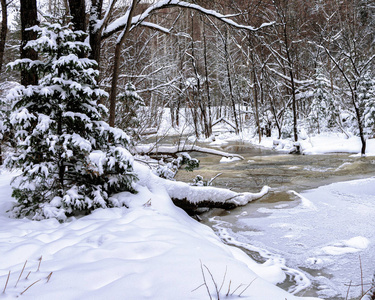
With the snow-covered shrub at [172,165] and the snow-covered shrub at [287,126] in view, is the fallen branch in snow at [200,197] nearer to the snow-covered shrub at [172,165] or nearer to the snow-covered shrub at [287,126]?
the snow-covered shrub at [172,165]

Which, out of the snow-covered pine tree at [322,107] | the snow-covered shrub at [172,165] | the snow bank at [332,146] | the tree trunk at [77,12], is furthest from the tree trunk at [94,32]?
the snow-covered pine tree at [322,107]

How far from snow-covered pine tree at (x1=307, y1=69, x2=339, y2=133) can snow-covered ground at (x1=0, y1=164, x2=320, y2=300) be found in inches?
752

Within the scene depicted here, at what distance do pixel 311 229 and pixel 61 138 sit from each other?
3.89 meters

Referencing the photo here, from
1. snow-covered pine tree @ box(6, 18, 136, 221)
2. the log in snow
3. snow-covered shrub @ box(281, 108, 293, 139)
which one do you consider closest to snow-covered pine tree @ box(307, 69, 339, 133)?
snow-covered shrub @ box(281, 108, 293, 139)

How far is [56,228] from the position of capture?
3.45m

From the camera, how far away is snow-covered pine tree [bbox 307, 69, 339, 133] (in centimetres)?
2044

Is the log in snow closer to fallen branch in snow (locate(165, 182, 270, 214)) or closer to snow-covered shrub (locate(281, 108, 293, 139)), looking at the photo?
fallen branch in snow (locate(165, 182, 270, 214))

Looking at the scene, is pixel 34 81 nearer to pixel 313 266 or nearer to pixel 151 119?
pixel 151 119

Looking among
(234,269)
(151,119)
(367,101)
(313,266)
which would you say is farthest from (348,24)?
(234,269)

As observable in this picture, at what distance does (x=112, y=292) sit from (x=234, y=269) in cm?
99

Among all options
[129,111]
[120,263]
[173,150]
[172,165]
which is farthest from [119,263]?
[129,111]

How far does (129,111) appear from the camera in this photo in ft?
29.8

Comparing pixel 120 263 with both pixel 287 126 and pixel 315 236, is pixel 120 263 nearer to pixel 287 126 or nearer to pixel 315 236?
A: pixel 315 236

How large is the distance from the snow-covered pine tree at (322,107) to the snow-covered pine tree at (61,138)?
1873 centimetres
